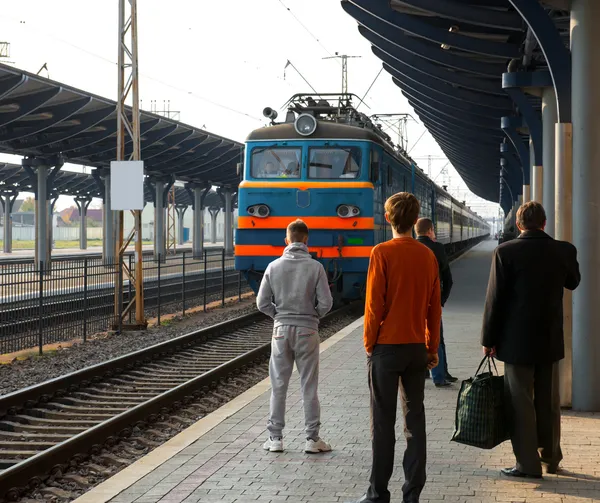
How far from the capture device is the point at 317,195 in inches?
707

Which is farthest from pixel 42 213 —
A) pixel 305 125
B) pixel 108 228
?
pixel 305 125

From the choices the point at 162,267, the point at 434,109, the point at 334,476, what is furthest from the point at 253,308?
the point at 334,476

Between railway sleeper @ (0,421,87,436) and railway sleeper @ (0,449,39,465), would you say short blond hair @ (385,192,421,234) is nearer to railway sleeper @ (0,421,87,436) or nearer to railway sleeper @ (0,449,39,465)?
railway sleeper @ (0,449,39,465)

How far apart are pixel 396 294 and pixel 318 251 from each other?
12.1m

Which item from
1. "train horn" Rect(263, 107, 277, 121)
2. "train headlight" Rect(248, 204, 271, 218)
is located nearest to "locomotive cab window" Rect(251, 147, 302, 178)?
"train headlight" Rect(248, 204, 271, 218)

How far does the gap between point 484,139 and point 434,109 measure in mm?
5162

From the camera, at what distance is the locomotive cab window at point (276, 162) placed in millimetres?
18344

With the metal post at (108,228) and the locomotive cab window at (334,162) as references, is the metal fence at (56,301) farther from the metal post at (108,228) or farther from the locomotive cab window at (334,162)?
the metal post at (108,228)

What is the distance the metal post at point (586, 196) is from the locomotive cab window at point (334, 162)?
9.68 meters

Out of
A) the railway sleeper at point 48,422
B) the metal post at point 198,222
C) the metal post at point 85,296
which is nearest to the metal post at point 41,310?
the metal post at point 85,296

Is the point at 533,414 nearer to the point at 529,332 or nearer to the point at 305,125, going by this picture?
the point at 529,332

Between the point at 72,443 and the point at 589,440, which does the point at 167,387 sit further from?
the point at 589,440

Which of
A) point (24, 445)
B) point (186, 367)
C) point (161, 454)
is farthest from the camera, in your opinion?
point (186, 367)

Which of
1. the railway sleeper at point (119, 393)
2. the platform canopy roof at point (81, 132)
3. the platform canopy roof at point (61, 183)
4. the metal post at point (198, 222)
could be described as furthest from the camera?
the metal post at point (198, 222)
